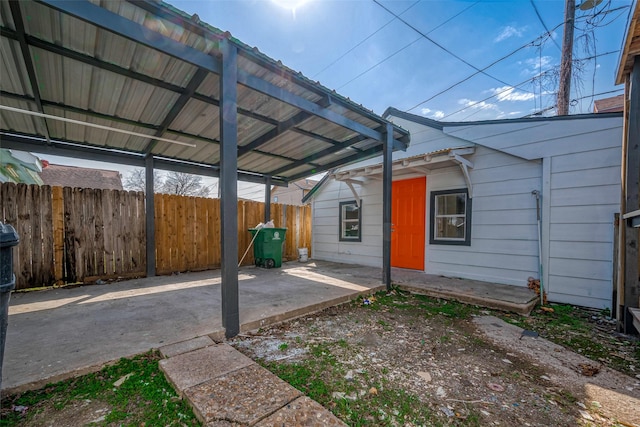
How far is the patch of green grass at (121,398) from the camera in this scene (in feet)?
4.58

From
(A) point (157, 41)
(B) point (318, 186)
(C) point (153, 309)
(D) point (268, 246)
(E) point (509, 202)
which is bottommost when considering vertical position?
(C) point (153, 309)

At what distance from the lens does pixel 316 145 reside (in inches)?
200

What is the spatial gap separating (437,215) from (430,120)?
2.03 meters

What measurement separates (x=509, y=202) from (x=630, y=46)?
7.51 ft

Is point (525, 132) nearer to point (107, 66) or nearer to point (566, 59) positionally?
point (566, 59)

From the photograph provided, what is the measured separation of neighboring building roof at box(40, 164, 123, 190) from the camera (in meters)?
13.2

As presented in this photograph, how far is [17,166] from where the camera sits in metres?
7.02

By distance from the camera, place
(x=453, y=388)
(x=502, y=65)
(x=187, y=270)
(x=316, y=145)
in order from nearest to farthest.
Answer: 1. (x=453, y=388)
2. (x=316, y=145)
3. (x=187, y=270)
4. (x=502, y=65)

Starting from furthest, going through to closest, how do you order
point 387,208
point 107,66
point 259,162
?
point 259,162, point 387,208, point 107,66

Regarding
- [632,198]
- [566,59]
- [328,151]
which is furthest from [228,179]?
[566,59]

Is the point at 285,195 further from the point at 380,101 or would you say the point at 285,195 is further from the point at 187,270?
the point at 187,270

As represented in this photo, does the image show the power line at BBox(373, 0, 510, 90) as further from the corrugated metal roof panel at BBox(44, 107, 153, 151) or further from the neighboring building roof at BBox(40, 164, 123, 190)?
the neighboring building roof at BBox(40, 164, 123, 190)

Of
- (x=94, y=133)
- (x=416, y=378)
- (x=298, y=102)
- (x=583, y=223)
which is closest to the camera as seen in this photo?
(x=416, y=378)

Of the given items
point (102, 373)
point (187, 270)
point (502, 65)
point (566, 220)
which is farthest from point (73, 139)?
point (502, 65)
